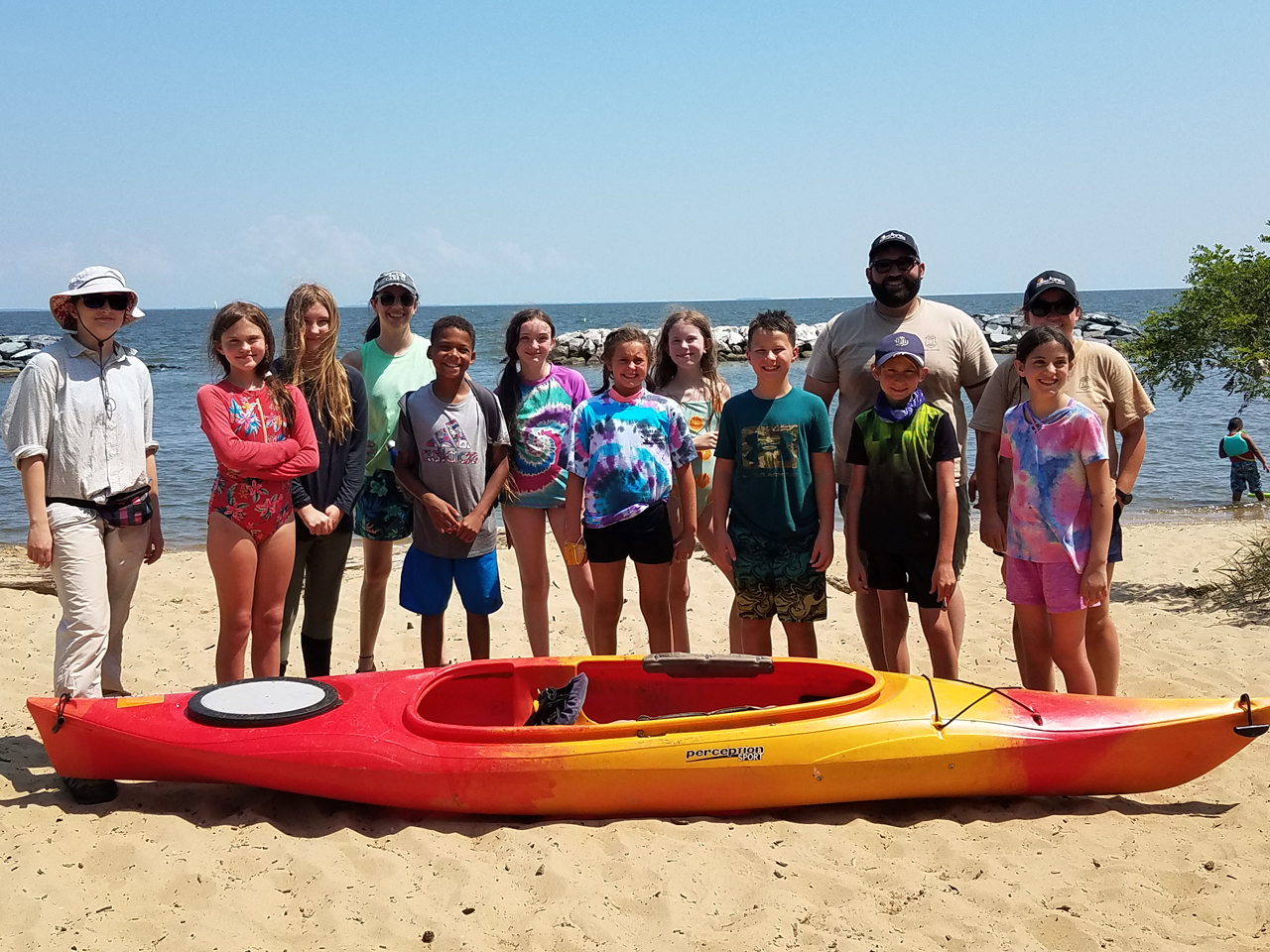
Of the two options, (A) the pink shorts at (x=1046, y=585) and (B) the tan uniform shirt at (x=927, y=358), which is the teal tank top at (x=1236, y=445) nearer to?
(B) the tan uniform shirt at (x=927, y=358)

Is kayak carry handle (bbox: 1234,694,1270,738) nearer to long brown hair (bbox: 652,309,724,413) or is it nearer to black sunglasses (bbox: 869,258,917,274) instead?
black sunglasses (bbox: 869,258,917,274)

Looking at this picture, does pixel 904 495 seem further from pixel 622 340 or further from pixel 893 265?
pixel 622 340

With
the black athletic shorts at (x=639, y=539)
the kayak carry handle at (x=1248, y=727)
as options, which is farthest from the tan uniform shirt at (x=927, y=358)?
the kayak carry handle at (x=1248, y=727)

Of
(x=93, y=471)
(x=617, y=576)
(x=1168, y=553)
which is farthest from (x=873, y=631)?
(x=1168, y=553)

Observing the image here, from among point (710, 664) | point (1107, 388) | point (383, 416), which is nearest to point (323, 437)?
point (383, 416)

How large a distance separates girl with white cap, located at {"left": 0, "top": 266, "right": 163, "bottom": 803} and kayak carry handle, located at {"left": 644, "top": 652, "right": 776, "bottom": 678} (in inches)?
88.5

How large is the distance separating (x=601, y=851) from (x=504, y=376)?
2.51 metres

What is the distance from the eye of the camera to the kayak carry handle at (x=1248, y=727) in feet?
12.4

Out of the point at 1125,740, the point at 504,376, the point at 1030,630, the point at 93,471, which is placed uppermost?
the point at 504,376

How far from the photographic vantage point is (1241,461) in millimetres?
12898

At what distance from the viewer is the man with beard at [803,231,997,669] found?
15.3 feet

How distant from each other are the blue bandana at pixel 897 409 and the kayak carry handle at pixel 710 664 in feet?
3.82

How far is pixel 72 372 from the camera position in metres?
4.10

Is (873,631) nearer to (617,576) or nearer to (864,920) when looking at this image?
(617,576)
